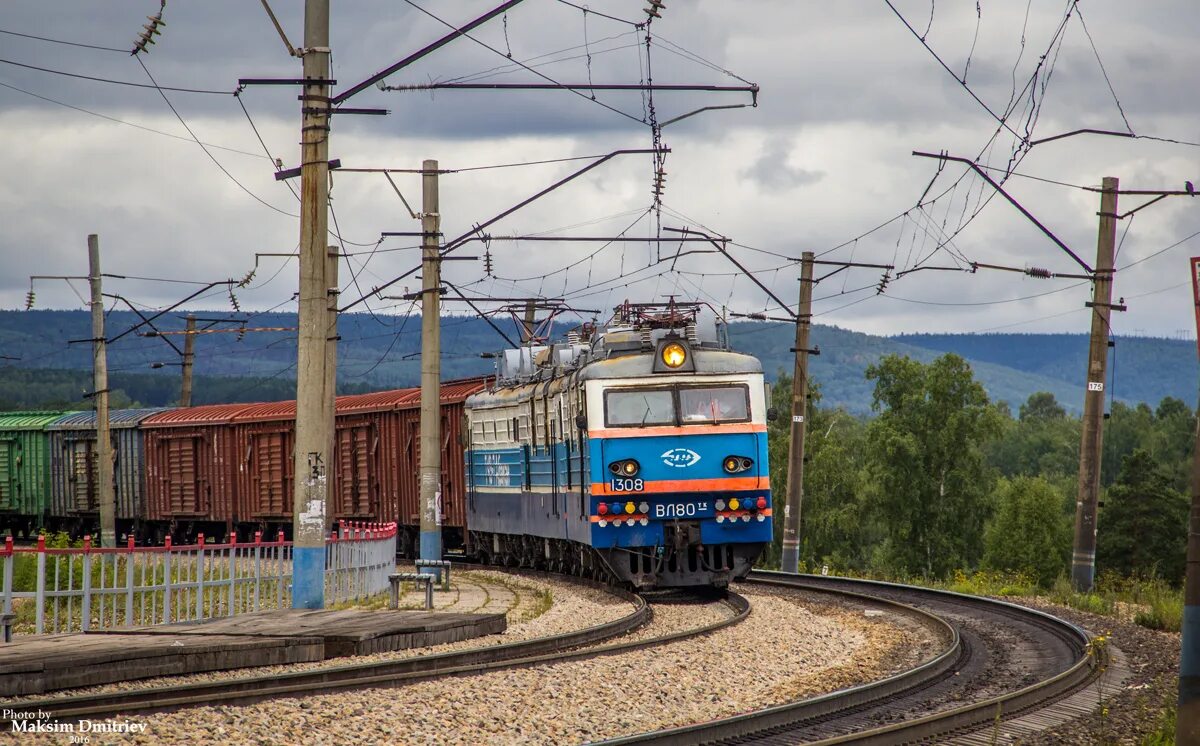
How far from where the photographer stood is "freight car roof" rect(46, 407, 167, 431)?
1817 inches

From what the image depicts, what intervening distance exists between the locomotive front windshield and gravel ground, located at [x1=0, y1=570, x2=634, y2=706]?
277 centimetres

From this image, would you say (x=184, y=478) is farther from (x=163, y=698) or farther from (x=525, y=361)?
(x=163, y=698)

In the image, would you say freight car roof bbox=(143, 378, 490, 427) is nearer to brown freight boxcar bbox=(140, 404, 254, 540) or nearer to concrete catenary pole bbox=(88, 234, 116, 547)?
brown freight boxcar bbox=(140, 404, 254, 540)

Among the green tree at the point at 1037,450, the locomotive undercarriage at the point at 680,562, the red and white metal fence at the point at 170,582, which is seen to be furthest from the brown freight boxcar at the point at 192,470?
the green tree at the point at 1037,450

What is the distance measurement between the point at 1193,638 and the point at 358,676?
7.20m

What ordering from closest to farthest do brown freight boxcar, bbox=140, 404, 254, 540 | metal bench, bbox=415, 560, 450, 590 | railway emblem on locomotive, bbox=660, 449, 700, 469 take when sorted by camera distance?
railway emblem on locomotive, bbox=660, 449, 700, 469 → metal bench, bbox=415, 560, 450, 590 → brown freight boxcar, bbox=140, 404, 254, 540

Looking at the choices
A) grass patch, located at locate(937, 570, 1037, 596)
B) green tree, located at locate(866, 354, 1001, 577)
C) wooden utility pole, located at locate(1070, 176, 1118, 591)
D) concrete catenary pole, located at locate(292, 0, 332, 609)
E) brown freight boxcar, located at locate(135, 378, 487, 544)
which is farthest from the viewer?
green tree, located at locate(866, 354, 1001, 577)

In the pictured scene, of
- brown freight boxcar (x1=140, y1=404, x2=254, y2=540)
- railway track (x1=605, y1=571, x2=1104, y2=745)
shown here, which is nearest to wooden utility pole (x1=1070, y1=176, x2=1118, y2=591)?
railway track (x1=605, y1=571, x2=1104, y2=745)

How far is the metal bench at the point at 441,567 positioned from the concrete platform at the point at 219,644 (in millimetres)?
5788

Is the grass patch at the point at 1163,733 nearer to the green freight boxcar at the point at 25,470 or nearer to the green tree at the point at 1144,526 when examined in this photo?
the green freight boxcar at the point at 25,470

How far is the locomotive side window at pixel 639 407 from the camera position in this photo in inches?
877

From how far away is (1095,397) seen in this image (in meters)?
25.8

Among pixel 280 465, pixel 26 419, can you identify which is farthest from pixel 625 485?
pixel 26 419

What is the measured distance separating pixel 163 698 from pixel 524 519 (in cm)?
1705
